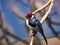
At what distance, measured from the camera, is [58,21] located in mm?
3736

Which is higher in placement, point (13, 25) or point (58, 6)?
point (58, 6)

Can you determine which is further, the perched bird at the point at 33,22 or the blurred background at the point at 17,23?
the blurred background at the point at 17,23

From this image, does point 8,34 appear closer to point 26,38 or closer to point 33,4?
point 26,38

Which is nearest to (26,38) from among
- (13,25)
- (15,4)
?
(13,25)

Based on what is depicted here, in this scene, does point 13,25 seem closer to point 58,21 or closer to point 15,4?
point 15,4

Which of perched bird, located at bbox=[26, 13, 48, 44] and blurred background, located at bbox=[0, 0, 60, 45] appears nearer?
perched bird, located at bbox=[26, 13, 48, 44]

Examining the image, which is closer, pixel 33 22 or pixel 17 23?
pixel 33 22

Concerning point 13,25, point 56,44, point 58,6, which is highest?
point 58,6

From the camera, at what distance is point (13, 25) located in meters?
3.66

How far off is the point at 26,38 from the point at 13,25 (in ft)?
0.77

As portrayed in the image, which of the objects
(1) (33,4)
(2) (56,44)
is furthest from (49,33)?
(1) (33,4)

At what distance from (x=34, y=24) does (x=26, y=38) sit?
1006 mm

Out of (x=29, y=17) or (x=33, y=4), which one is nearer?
(x=29, y=17)

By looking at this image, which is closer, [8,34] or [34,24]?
[34,24]
